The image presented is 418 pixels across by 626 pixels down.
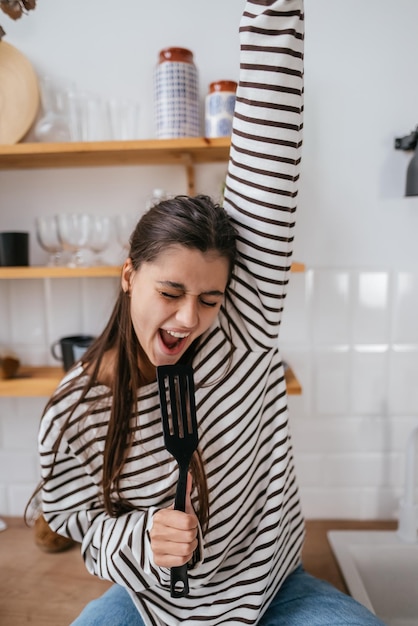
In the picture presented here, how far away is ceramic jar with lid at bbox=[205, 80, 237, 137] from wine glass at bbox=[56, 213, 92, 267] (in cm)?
34

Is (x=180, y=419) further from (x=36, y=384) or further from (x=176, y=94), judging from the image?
(x=176, y=94)

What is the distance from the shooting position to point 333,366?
1.18 meters

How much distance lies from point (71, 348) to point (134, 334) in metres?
0.34

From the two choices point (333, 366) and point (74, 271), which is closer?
point (74, 271)

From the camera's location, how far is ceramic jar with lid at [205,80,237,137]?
0.98 m

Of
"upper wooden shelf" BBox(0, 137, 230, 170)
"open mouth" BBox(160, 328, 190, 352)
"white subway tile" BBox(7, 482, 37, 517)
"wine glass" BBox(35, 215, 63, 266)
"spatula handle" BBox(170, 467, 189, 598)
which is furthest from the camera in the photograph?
"white subway tile" BBox(7, 482, 37, 517)

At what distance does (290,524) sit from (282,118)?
714mm

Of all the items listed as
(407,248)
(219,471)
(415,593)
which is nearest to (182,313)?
(219,471)

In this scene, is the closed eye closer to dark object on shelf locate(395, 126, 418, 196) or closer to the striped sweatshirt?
the striped sweatshirt

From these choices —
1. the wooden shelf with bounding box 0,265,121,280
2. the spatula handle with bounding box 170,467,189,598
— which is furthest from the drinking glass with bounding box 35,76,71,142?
the spatula handle with bounding box 170,467,189,598

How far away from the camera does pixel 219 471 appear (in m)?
0.80

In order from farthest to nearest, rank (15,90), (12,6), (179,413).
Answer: (15,90), (179,413), (12,6)

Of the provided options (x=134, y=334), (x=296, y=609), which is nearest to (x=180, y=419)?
(x=134, y=334)

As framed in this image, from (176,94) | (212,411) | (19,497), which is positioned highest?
(176,94)
